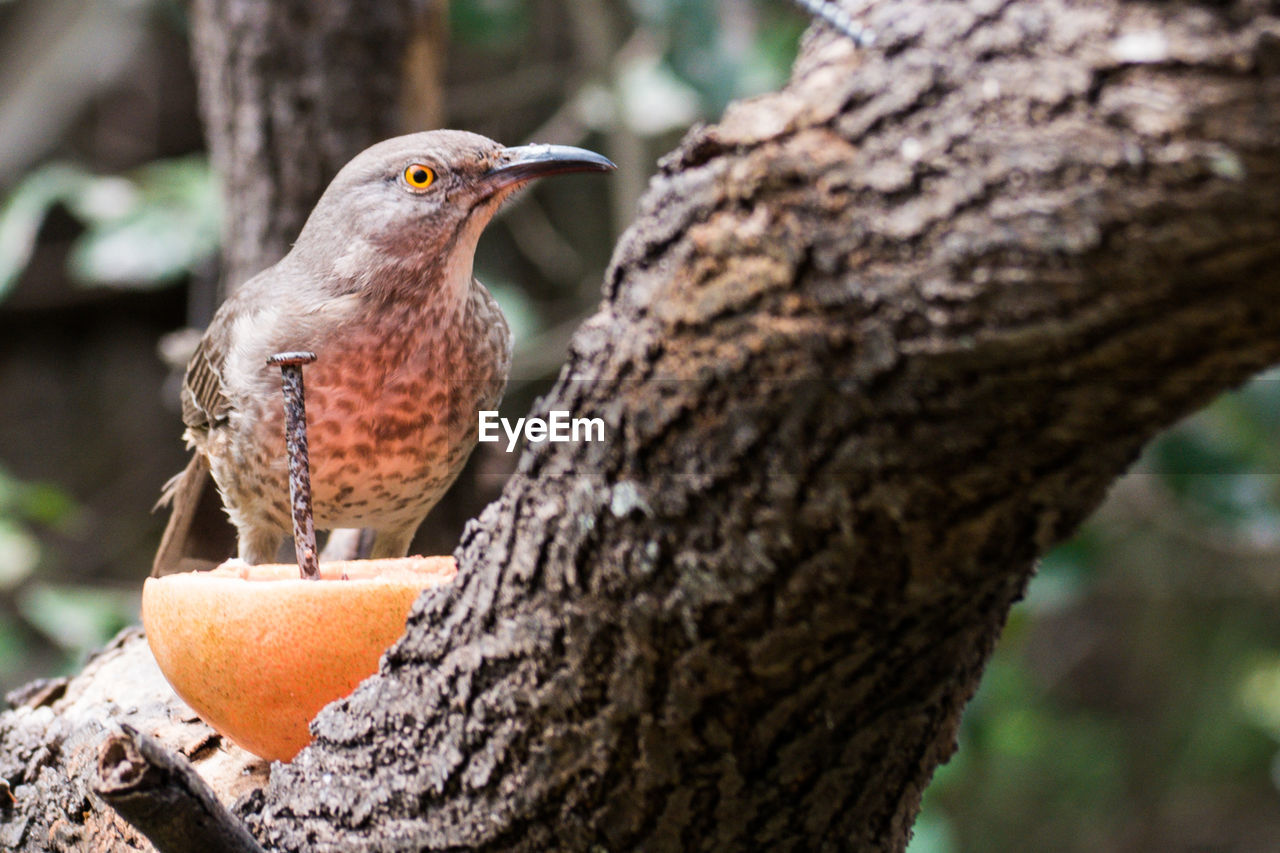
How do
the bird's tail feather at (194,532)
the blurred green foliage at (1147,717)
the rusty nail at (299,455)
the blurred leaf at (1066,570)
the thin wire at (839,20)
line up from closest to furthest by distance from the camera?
1. the thin wire at (839,20)
2. the rusty nail at (299,455)
3. the bird's tail feather at (194,532)
4. the blurred leaf at (1066,570)
5. the blurred green foliage at (1147,717)

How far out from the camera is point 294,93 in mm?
2365

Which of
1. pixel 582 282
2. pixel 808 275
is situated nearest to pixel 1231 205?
pixel 808 275

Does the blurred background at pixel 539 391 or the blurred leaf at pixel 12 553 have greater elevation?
the blurred background at pixel 539 391

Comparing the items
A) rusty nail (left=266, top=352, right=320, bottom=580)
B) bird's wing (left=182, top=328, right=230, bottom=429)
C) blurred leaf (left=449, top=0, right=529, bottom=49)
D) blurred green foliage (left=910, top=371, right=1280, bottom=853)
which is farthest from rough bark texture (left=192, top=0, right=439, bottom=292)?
blurred green foliage (left=910, top=371, right=1280, bottom=853)

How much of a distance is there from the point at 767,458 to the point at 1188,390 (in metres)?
0.25

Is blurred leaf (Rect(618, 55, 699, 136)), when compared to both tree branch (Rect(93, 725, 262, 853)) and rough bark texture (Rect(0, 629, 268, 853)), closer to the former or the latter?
rough bark texture (Rect(0, 629, 268, 853))

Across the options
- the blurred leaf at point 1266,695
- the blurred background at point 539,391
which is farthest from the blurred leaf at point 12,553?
the blurred leaf at point 1266,695

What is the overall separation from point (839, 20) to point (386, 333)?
680 millimetres

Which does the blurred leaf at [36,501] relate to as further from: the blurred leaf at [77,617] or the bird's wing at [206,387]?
the bird's wing at [206,387]

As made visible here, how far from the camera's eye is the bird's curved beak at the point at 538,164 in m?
1.25

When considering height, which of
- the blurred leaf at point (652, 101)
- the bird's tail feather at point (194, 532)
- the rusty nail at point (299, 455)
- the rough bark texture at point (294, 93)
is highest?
the blurred leaf at point (652, 101)

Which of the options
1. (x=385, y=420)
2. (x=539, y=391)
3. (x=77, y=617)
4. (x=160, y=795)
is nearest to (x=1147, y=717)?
(x=539, y=391)

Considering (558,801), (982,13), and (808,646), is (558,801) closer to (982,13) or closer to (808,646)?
(808,646)

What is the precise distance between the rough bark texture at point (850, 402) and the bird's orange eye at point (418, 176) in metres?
0.48
